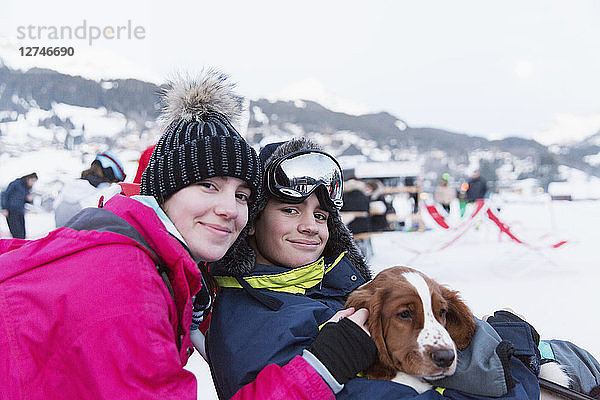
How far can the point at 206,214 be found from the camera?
157cm

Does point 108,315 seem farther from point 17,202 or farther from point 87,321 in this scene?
point 17,202

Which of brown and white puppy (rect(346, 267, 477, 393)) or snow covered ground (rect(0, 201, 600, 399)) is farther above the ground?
brown and white puppy (rect(346, 267, 477, 393))

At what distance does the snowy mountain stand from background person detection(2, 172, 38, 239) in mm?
1468

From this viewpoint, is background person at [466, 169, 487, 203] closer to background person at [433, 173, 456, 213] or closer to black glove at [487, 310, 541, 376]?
background person at [433, 173, 456, 213]

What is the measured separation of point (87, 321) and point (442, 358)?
1060 millimetres

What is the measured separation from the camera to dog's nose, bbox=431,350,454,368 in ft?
4.90

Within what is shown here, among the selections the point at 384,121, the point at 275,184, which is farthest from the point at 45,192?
the point at 384,121

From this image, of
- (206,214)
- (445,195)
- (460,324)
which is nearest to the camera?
(206,214)

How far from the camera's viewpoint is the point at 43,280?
1.08 meters

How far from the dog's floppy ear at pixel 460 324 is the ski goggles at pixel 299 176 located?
0.76 m

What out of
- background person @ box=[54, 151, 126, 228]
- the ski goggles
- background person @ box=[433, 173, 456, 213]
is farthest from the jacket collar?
background person @ box=[433, 173, 456, 213]

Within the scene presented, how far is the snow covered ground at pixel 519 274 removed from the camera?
5.01 metres

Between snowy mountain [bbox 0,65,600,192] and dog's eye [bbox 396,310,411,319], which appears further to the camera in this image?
snowy mountain [bbox 0,65,600,192]

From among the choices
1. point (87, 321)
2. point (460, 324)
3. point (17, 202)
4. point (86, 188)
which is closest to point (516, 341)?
point (460, 324)
